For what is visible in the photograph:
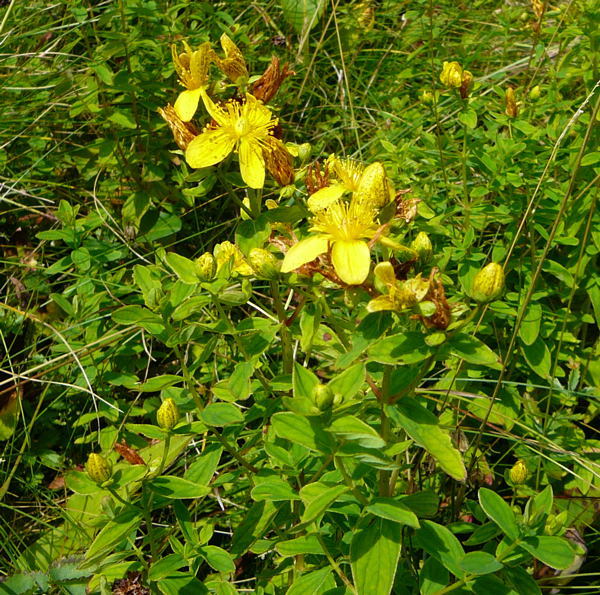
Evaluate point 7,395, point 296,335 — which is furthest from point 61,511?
point 296,335

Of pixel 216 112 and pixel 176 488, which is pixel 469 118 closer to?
pixel 216 112

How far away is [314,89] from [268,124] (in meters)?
1.34

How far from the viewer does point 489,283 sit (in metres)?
0.80

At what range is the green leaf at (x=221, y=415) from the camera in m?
0.96

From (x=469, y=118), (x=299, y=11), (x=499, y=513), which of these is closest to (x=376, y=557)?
(x=499, y=513)

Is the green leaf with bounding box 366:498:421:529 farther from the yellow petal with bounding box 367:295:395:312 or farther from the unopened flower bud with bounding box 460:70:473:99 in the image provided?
the unopened flower bud with bounding box 460:70:473:99

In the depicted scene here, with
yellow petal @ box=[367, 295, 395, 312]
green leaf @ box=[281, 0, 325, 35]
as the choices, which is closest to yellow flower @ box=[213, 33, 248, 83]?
yellow petal @ box=[367, 295, 395, 312]

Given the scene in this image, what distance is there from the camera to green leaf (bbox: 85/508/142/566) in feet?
3.10

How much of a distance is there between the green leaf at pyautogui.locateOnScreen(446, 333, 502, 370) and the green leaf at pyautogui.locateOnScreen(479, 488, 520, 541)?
7.7 inches

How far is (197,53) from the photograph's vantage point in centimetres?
107

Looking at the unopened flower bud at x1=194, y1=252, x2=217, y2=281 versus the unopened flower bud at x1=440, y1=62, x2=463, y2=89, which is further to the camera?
the unopened flower bud at x1=440, y1=62, x2=463, y2=89

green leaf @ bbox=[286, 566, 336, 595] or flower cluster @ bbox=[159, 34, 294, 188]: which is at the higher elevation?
flower cluster @ bbox=[159, 34, 294, 188]

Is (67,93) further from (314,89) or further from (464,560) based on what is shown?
(464,560)

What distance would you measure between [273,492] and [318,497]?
146 millimetres
